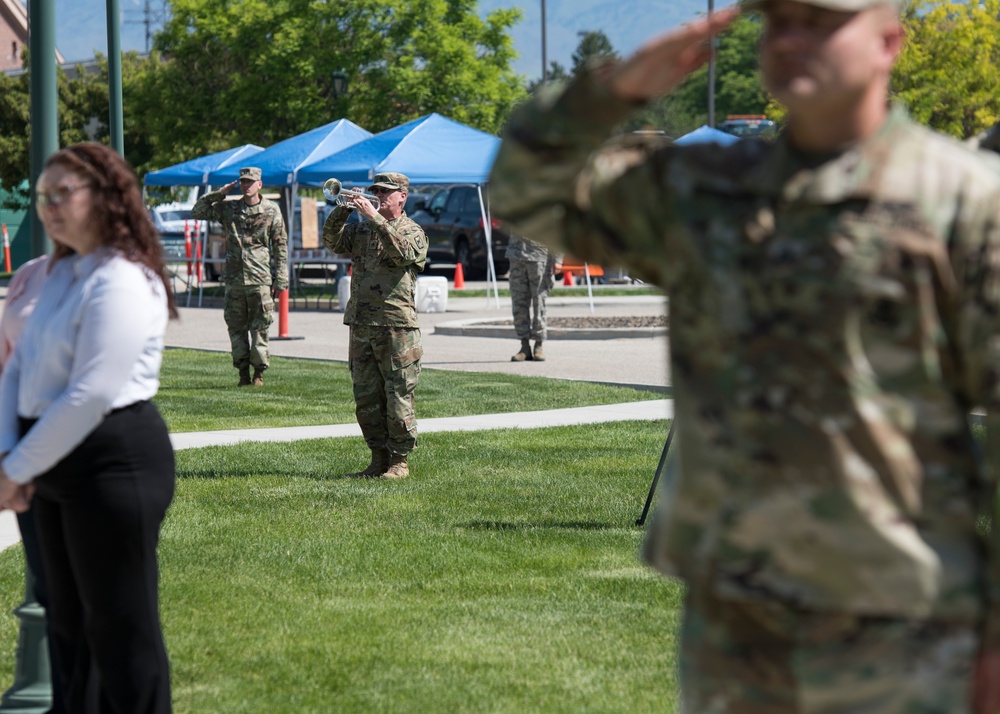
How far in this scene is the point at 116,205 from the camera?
3930 millimetres

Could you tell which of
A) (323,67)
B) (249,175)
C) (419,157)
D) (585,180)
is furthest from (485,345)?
(585,180)

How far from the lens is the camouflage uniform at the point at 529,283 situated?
17.4 m

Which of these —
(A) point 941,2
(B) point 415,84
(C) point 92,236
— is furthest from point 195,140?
(C) point 92,236

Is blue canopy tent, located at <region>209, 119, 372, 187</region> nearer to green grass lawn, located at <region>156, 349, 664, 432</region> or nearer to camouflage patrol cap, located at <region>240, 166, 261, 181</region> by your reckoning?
green grass lawn, located at <region>156, 349, 664, 432</region>

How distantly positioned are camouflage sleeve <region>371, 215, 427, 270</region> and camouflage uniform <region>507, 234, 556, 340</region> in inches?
303

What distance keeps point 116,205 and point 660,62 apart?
75.9 inches

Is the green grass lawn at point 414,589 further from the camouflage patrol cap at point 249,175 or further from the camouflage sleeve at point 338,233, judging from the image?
the camouflage patrol cap at point 249,175

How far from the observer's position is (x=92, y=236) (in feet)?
12.7

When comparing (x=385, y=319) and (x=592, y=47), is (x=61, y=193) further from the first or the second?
(x=592, y=47)

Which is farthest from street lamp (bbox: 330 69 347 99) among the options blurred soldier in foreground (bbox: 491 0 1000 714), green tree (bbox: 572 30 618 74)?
green tree (bbox: 572 30 618 74)

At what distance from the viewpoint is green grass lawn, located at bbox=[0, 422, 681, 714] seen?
215 inches

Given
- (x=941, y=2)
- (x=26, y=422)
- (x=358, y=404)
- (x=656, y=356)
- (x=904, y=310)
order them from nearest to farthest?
(x=904, y=310) → (x=26, y=422) → (x=358, y=404) → (x=656, y=356) → (x=941, y=2)

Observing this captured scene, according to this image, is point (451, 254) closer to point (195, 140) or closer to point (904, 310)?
point (195, 140)

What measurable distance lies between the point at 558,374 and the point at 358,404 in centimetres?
720
